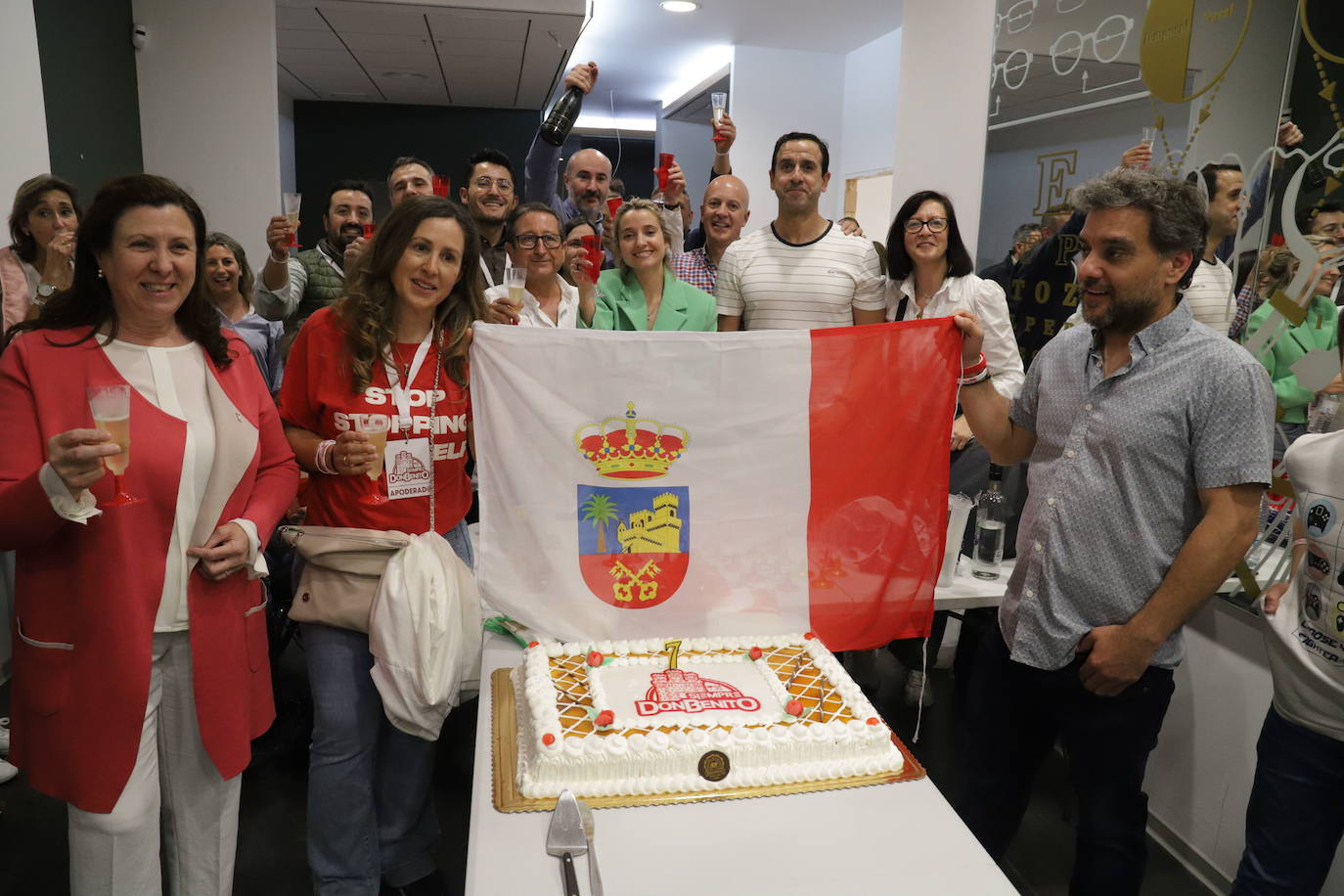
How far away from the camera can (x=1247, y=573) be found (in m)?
2.43

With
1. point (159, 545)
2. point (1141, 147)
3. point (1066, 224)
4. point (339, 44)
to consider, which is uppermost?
point (339, 44)

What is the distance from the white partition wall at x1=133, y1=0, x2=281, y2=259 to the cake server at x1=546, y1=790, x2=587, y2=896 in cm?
498

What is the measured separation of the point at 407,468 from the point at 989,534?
75.6 inches

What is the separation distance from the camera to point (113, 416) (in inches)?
59.6

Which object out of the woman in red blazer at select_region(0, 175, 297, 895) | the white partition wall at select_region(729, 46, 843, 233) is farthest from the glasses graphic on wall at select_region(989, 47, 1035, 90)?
the white partition wall at select_region(729, 46, 843, 233)

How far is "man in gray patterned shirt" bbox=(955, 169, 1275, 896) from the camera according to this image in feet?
5.48

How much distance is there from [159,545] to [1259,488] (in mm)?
2124

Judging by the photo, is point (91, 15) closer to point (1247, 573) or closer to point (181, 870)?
point (181, 870)

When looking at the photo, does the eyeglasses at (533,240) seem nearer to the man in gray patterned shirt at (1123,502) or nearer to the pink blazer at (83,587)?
the pink blazer at (83,587)

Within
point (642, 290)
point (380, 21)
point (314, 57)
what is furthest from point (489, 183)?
point (314, 57)

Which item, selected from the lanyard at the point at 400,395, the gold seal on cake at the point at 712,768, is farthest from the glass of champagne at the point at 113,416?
the gold seal on cake at the point at 712,768

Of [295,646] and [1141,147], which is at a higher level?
[1141,147]

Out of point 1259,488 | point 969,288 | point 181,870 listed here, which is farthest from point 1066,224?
point 181,870

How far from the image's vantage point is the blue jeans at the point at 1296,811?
5.59 ft
